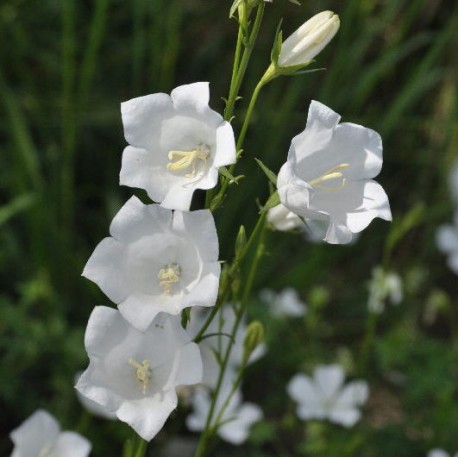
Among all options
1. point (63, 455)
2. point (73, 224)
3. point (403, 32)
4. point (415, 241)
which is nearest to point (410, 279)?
point (415, 241)

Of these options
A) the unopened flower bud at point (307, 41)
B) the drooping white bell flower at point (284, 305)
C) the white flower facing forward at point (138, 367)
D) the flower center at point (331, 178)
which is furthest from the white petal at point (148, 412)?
the drooping white bell flower at point (284, 305)

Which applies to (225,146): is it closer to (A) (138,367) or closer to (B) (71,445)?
(A) (138,367)

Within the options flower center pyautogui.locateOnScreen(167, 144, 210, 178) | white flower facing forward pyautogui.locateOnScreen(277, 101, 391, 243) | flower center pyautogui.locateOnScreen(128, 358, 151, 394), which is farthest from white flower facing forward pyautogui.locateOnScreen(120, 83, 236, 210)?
flower center pyautogui.locateOnScreen(128, 358, 151, 394)

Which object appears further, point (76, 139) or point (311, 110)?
point (76, 139)

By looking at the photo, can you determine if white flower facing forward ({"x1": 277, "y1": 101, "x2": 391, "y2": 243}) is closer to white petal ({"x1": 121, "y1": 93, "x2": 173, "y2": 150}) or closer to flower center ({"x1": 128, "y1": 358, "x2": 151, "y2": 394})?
white petal ({"x1": 121, "y1": 93, "x2": 173, "y2": 150})

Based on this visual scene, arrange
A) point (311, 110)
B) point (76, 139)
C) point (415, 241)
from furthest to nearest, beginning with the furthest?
point (415, 241)
point (76, 139)
point (311, 110)

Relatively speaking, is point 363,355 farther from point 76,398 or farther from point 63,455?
point 63,455
